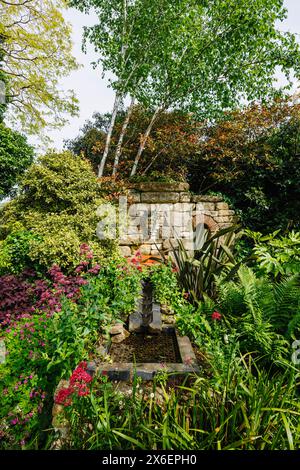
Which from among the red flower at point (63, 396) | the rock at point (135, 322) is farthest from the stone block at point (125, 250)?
the red flower at point (63, 396)

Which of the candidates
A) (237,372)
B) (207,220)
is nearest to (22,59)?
(207,220)

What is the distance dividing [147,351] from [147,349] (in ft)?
0.13

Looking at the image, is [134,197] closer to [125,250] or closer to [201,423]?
[125,250]

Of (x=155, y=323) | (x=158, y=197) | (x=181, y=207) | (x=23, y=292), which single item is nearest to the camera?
(x=155, y=323)

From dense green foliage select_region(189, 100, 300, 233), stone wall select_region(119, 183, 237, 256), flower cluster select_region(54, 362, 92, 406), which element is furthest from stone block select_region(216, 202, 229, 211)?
flower cluster select_region(54, 362, 92, 406)

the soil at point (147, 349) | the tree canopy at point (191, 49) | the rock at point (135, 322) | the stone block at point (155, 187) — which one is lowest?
the soil at point (147, 349)

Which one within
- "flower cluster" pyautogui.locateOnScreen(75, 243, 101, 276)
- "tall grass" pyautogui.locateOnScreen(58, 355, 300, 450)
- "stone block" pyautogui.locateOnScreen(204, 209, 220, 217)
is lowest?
"tall grass" pyautogui.locateOnScreen(58, 355, 300, 450)

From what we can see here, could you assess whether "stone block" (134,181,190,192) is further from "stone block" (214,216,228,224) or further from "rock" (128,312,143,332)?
"rock" (128,312,143,332)

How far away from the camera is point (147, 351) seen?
241cm

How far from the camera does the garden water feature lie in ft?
6.22

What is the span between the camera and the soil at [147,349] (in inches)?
88.7

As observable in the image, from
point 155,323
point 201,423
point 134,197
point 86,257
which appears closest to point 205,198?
point 134,197

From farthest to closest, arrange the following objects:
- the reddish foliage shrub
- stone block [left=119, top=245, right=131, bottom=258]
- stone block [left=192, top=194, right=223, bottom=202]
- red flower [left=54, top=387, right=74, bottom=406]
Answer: stone block [left=192, top=194, right=223, bottom=202] < stone block [left=119, top=245, right=131, bottom=258] < the reddish foliage shrub < red flower [left=54, top=387, right=74, bottom=406]

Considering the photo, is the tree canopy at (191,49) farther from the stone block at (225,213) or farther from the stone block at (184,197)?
the stone block at (225,213)
